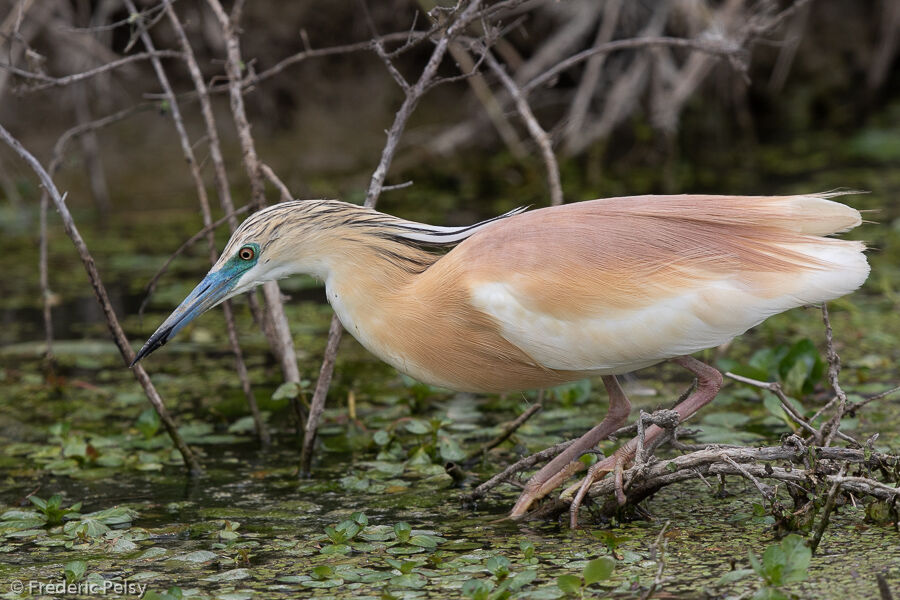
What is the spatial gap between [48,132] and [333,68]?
239 centimetres

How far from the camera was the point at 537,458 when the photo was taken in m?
3.80

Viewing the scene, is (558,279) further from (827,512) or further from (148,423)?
(148,423)

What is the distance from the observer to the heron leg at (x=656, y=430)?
3.55 metres

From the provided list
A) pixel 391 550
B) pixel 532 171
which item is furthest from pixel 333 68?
pixel 391 550

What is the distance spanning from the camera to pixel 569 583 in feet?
9.72

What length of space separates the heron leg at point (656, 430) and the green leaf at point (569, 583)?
1.68ft

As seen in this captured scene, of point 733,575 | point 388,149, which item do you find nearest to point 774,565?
point 733,575

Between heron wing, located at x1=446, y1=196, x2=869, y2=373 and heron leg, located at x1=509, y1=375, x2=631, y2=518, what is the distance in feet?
0.94

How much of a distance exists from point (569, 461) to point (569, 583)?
2.83 feet

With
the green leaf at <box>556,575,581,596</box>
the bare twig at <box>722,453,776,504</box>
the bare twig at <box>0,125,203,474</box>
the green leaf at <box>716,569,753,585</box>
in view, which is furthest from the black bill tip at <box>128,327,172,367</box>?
the green leaf at <box>716,569,753,585</box>

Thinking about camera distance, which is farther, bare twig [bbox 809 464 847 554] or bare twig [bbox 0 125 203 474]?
bare twig [bbox 0 125 203 474]

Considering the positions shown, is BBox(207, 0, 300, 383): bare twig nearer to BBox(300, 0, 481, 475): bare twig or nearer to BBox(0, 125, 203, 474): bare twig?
BBox(300, 0, 481, 475): bare twig

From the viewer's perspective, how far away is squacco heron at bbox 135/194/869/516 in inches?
137

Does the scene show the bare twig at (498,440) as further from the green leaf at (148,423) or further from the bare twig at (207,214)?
the green leaf at (148,423)
